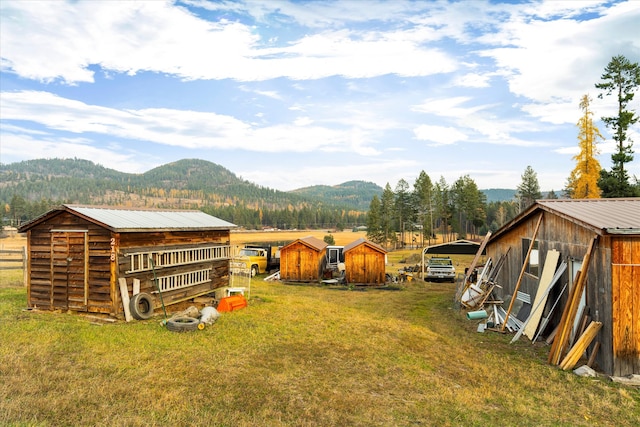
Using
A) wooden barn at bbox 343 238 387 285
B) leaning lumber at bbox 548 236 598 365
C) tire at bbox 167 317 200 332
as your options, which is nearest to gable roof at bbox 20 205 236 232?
tire at bbox 167 317 200 332

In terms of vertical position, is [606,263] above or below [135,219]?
below

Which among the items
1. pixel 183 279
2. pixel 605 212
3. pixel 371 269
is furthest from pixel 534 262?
pixel 183 279

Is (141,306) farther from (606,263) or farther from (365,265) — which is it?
(365,265)

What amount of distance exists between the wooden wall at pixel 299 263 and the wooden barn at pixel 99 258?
1216 centimetres

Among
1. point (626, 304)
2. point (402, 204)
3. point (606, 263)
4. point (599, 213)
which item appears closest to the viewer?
point (626, 304)

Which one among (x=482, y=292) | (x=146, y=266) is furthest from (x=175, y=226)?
(x=482, y=292)

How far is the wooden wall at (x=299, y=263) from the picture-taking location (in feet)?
90.2

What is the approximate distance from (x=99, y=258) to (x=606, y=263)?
15.5 m

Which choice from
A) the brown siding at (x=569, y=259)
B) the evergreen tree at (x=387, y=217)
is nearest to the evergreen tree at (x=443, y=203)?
the evergreen tree at (x=387, y=217)

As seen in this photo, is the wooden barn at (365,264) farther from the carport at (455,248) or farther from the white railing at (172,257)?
the white railing at (172,257)

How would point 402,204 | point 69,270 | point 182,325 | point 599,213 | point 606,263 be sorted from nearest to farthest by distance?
point 606,263 → point 599,213 → point 182,325 → point 69,270 → point 402,204

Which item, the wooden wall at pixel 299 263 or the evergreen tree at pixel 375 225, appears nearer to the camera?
the wooden wall at pixel 299 263

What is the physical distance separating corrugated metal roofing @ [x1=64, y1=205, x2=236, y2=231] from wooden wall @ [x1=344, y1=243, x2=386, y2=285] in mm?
10571

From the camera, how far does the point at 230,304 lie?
50.8 ft
